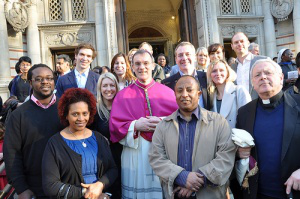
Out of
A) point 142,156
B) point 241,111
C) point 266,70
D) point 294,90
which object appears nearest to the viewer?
point 266,70

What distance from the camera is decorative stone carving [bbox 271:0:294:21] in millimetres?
11438

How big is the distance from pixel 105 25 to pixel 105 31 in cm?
23

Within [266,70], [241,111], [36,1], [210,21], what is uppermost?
[36,1]

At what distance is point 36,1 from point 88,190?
10.2 meters

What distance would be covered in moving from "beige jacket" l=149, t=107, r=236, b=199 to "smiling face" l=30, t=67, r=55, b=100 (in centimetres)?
128

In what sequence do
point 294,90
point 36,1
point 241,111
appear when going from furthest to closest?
point 36,1
point 294,90
point 241,111

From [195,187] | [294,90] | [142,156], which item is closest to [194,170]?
[195,187]

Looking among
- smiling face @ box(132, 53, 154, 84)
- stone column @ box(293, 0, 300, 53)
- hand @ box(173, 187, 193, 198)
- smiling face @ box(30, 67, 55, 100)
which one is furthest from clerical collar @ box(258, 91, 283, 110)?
stone column @ box(293, 0, 300, 53)

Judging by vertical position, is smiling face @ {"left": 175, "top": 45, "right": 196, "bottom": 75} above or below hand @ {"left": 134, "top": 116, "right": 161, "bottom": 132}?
above

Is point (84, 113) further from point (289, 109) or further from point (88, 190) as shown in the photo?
point (289, 109)

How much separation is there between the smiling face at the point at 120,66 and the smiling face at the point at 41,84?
174 centimetres

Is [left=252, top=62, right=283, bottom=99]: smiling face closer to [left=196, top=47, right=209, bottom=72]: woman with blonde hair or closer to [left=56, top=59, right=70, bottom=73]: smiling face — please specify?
[left=196, top=47, right=209, bottom=72]: woman with blonde hair

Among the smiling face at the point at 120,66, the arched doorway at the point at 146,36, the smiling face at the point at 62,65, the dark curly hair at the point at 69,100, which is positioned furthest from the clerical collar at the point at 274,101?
the arched doorway at the point at 146,36

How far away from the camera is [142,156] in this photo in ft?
10.4
